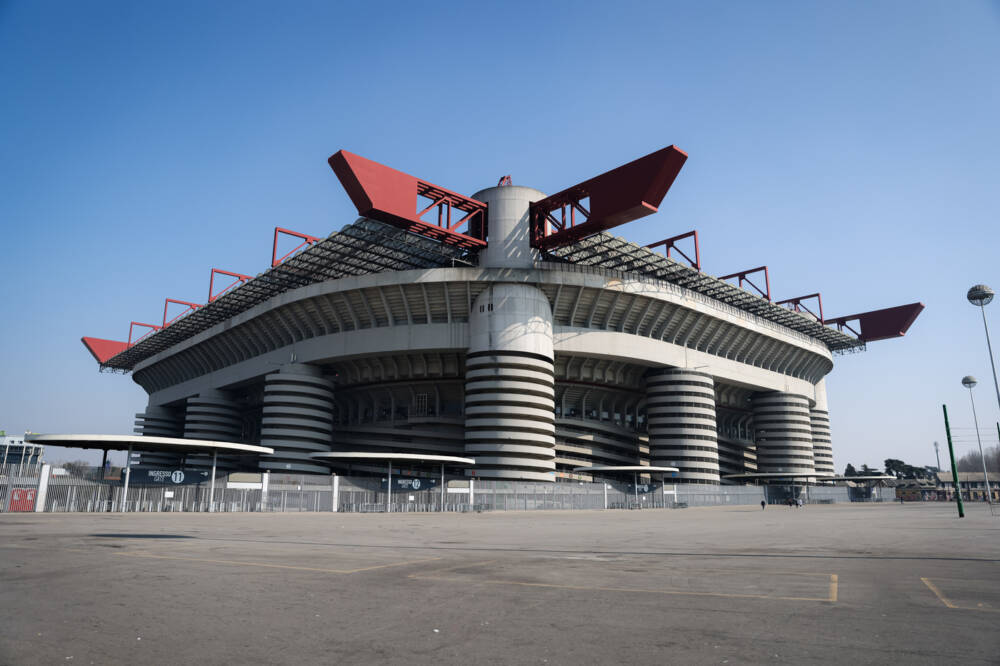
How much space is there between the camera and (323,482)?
42.9 metres

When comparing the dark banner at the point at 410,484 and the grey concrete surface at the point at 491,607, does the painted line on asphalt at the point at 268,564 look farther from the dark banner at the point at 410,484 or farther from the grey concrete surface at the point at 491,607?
the dark banner at the point at 410,484

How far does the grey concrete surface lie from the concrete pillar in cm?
3771

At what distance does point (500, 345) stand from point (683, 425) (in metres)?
22.6

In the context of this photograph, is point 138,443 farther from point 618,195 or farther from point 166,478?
point 618,195

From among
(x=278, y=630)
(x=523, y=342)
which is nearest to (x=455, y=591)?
(x=278, y=630)

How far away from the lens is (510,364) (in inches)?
2104

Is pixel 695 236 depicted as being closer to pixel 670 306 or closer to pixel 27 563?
pixel 670 306

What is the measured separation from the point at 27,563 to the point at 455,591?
27.8 ft

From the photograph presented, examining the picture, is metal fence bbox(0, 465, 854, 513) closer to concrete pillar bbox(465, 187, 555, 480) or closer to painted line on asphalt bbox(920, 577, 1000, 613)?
concrete pillar bbox(465, 187, 555, 480)

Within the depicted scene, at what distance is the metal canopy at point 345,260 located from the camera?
5069 centimetres

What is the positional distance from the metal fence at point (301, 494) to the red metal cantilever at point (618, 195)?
20.6m

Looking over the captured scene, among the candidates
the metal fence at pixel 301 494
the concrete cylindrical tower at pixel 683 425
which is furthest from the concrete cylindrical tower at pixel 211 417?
the concrete cylindrical tower at pixel 683 425

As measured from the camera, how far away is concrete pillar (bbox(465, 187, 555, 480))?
172ft

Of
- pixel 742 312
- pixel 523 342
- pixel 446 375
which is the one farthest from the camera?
pixel 742 312
